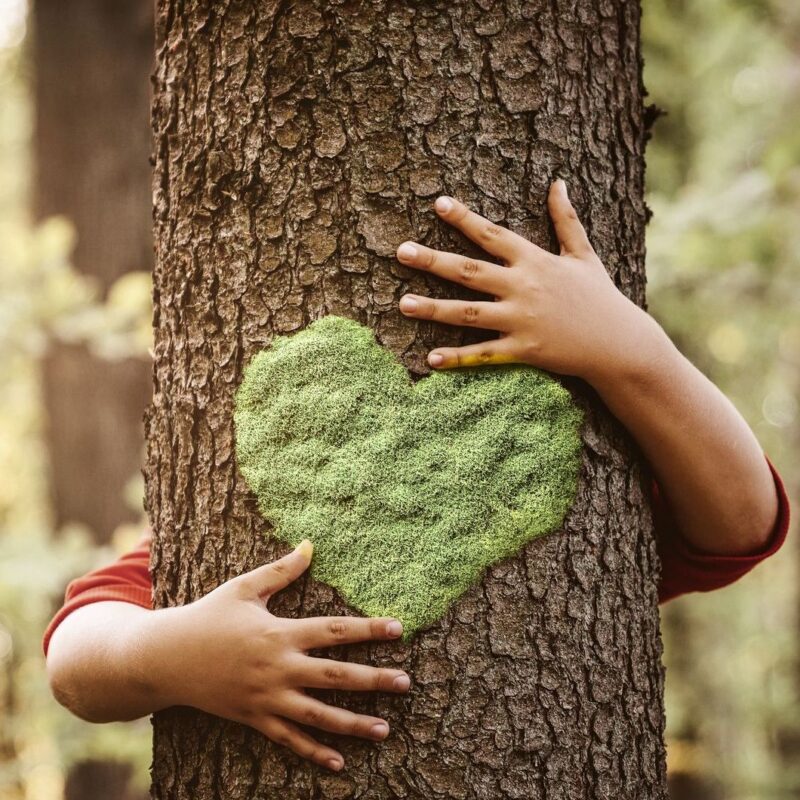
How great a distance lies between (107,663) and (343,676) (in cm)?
50

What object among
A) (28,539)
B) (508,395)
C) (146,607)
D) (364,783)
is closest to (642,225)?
(508,395)

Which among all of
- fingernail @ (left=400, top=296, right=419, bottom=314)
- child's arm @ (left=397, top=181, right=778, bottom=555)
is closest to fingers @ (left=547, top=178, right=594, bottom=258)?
child's arm @ (left=397, top=181, right=778, bottom=555)

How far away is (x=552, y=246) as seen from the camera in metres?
1.37

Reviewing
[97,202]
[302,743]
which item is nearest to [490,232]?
[302,743]

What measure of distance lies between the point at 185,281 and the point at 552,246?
2.48 ft

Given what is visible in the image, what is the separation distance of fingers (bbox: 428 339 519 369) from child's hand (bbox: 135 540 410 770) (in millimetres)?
419

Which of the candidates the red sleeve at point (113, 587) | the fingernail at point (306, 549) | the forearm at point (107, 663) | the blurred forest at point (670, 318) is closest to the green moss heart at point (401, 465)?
the fingernail at point (306, 549)

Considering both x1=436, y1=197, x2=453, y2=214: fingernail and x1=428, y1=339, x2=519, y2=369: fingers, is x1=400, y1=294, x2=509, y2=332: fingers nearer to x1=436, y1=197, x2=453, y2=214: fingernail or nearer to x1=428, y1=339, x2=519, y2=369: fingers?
x1=428, y1=339, x2=519, y2=369: fingers

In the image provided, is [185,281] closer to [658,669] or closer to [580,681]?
[580,681]

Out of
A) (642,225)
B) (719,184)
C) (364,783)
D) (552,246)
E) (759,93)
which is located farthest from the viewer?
(759,93)

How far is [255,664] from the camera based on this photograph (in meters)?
1.22

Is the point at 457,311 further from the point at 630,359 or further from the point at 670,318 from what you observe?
the point at 670,318

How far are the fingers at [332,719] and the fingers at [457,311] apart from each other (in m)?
0.72

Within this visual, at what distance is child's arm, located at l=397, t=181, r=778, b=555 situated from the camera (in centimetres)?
128
